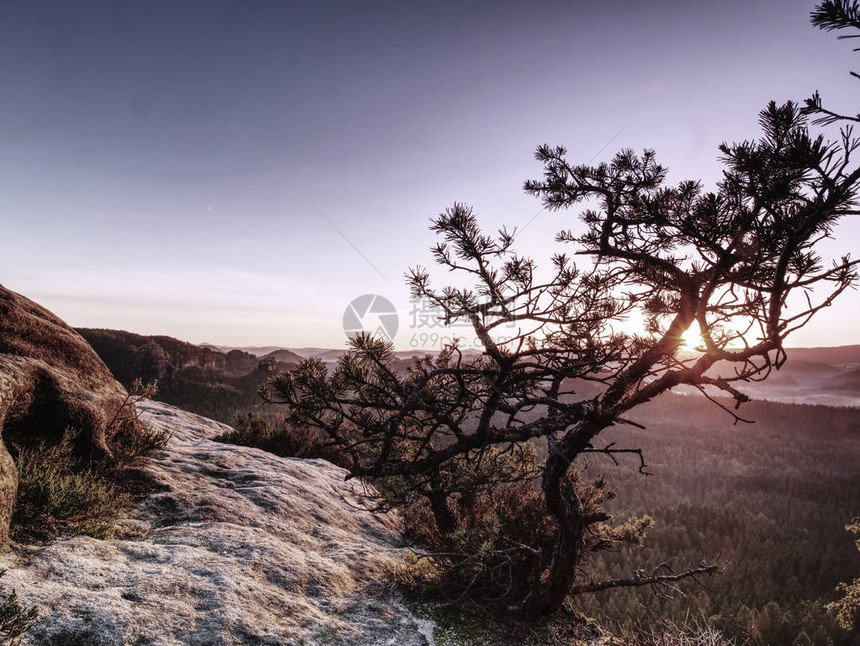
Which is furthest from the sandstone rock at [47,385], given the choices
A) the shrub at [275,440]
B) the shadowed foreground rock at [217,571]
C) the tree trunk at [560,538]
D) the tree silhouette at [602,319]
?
the shrub at [275,440]

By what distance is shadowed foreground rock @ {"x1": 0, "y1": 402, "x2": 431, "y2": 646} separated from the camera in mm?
2408

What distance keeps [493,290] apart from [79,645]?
3234mm

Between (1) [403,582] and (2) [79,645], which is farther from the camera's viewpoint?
(1) [403,582]

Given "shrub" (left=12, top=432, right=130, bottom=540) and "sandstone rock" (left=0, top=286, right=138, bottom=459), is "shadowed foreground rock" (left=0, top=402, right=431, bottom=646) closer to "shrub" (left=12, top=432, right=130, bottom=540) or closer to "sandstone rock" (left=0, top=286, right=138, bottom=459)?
"shrub" (left=12, top=432, right=130, bottom=540)

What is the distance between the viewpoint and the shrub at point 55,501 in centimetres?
303

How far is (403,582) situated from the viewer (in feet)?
14.2

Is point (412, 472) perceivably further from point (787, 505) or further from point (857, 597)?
point (787, 505)

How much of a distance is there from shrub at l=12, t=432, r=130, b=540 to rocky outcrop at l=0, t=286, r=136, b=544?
9.3 inches

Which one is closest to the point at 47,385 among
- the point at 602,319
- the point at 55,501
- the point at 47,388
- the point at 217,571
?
the point at 47,388

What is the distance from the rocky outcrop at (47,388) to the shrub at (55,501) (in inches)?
9.3

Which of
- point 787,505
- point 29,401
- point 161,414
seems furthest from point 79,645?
point 787,505

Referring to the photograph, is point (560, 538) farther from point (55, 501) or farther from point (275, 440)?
point (275, 440)

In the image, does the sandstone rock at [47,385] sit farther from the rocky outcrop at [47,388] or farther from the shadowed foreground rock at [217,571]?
the shadowed foreground rock at [217,571]

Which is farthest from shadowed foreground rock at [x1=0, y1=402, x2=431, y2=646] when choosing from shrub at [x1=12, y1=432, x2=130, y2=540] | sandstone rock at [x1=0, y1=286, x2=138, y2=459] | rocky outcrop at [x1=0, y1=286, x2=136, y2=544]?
sandstone rock at [x1=0, y1=286, x2=138, y2=459]
